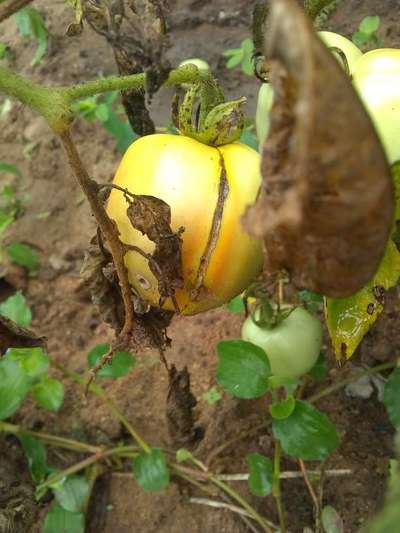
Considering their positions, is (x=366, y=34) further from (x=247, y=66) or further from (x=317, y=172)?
(x=317, y=172)

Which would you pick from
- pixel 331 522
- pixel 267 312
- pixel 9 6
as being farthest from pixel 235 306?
pixel 9 6

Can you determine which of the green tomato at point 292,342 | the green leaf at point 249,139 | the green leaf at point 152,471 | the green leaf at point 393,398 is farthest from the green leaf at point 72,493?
the green leaf at point 249,139

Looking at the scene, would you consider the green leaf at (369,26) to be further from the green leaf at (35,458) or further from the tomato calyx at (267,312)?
the green leaf at (35,458)

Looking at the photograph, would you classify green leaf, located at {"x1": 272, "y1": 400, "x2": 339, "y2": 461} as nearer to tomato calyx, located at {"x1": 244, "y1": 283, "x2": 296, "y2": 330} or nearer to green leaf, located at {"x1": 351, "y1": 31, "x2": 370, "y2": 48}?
tomato calyx, located at {"x1": 244, "y1": 283, "x2": 296, "y2": 330}

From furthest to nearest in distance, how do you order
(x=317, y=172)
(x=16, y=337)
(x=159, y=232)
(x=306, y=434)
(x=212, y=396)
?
(x=212, y=396) < (x=306, y=434) < (x=16, y=337) < (x=159, y=232) < (x=317, y=172)

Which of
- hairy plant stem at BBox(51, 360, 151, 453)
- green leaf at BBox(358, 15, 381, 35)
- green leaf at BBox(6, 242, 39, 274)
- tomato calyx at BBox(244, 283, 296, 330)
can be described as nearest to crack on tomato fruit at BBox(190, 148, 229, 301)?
tomato calyx at BBox(244, 283, 296, 330)

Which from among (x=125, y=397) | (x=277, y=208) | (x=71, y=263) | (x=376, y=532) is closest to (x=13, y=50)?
(x=71, y=263)
